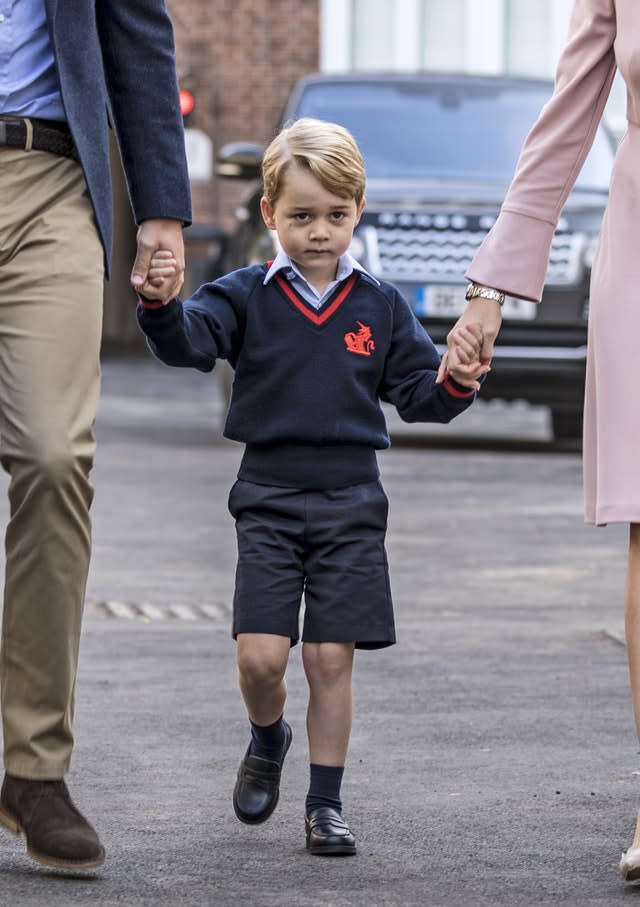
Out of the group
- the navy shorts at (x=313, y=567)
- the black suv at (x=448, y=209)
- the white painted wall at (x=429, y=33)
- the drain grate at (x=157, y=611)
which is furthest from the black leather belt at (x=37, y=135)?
the white painted wall at (x=429, y=33)

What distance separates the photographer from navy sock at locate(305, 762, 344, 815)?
434cm

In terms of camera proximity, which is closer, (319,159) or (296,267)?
(319,159)

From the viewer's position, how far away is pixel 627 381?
4.13 meters

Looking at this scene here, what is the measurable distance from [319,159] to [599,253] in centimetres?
56

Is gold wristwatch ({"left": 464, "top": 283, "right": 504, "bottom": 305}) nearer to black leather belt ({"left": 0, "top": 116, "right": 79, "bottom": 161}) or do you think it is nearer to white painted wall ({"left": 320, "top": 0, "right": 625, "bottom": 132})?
black leather belt ({"left": 0, "top": 116, "right": 79, "bottom": 161})

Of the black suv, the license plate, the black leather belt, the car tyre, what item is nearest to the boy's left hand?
the black leather belt

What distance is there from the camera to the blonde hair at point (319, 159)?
4355mm

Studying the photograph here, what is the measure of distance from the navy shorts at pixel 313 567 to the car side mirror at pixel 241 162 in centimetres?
894

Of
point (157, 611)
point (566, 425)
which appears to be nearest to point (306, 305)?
point (157, 611)

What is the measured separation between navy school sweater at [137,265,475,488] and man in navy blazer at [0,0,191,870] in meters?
0.31

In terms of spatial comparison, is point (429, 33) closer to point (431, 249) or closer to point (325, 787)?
point (431, 249)

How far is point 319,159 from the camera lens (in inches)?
171

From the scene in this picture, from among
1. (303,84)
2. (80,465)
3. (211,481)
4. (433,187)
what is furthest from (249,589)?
(303,84)

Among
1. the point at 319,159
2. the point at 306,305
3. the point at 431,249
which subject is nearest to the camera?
the point at 319,159
